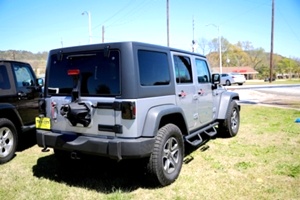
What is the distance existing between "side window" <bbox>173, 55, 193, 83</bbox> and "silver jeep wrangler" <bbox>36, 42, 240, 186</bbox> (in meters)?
0.02

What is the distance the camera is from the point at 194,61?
537 centimetres

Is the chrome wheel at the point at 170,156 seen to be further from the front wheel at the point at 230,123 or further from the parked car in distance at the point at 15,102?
the parked car in distance at the point at 15,102

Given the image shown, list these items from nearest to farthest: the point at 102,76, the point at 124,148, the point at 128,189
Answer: the point at 124,148
the point at 102,76
the point at 128,189

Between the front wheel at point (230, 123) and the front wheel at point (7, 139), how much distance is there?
4.63m

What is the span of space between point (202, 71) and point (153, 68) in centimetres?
208

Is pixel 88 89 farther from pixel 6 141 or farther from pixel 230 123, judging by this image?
pixel 230 123

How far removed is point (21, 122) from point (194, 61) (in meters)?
3.82

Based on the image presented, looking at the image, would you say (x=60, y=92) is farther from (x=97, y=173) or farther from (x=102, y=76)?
(x=97, y=173)

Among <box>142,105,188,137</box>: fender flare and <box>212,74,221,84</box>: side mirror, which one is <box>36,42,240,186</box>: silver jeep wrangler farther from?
<box>212,74,221,84</box>: side mirror

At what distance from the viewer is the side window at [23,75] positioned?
20.0 feet

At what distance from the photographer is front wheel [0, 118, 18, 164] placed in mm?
5324

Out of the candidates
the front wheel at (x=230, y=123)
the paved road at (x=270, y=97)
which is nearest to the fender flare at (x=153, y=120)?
the front wheel at (x=230, y=123)

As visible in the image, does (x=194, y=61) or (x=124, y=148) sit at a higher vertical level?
(x=194, y=61)

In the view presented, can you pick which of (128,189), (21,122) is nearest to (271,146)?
(128,189)
